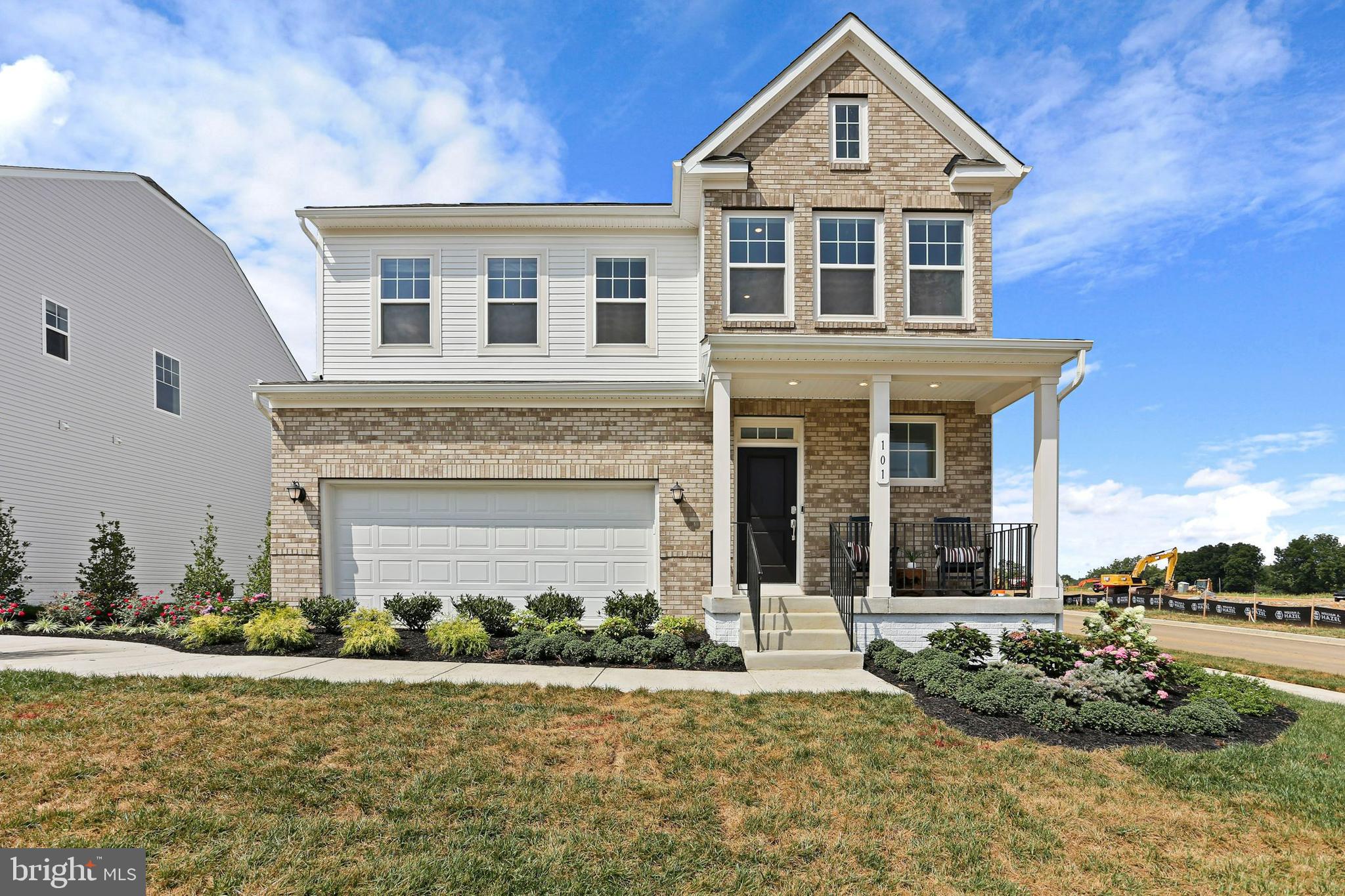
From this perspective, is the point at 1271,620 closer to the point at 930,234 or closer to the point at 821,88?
the point at 930,234

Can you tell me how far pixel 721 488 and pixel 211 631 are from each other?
7140 mm

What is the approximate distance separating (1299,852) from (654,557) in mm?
8086

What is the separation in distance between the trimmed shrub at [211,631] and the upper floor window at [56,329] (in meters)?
8.17

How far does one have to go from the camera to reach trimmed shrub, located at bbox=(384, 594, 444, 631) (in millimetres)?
10711

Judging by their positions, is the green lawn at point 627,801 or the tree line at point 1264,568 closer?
the green lawn at point 627,801

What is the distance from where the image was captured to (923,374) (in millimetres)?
9930

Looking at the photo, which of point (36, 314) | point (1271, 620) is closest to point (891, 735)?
point (36, 314)

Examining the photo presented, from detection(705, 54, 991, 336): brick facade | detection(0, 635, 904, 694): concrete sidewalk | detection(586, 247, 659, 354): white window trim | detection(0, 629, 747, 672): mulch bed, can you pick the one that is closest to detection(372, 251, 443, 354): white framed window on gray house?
detection(586, 247, 659, 354): white window trim

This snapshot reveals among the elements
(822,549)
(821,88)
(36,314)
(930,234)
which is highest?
(821,88)

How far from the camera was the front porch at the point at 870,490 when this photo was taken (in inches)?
378

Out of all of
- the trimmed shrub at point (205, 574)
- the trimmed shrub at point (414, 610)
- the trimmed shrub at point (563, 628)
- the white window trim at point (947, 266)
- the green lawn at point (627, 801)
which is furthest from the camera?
the trimmed shrub at point (205, 574)

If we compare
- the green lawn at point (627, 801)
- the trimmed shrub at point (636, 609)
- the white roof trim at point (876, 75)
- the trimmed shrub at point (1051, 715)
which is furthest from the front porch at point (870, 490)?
the white roof trim at point (876, 75)

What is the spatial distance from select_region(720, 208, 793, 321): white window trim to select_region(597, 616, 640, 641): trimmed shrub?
4955 millimetres

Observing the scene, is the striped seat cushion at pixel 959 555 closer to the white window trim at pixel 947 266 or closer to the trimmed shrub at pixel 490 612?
the white window trim at pixel 947 266
